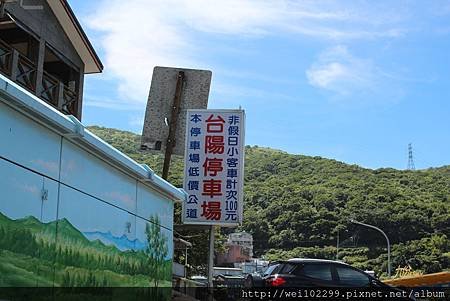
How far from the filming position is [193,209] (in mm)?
15391

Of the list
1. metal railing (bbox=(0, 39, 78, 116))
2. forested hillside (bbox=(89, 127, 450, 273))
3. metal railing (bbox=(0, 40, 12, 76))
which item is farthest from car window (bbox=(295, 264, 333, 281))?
forested hillside (bbox=(89, 127, 450, 273))

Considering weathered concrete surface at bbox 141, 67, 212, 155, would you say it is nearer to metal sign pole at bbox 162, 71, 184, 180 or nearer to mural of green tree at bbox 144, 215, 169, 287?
metal sign pole at bbox 162, 71, 184, 180

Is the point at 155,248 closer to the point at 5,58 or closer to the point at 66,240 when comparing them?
the point at 66,240

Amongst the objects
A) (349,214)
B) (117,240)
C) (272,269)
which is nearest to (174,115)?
(272,269)

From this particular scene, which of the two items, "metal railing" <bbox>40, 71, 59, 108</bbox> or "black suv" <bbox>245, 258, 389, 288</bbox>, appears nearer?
"black suv" <bbox>245, 258, 389, 288</bbox>

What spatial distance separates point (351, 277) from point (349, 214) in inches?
1712

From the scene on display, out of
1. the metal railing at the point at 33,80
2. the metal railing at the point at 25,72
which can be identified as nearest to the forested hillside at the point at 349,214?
the metal railing at the point at 33,80

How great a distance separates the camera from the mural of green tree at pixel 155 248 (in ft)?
32.1

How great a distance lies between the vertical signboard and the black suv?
1.66m

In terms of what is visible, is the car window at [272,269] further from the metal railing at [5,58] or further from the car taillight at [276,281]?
the metal railing at [5,58]

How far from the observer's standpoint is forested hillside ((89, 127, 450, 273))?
178 ft

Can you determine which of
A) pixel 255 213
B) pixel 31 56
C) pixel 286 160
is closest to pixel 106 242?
pixel 31 56

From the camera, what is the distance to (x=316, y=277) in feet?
50.5

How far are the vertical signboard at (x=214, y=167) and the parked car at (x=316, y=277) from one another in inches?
65.2
